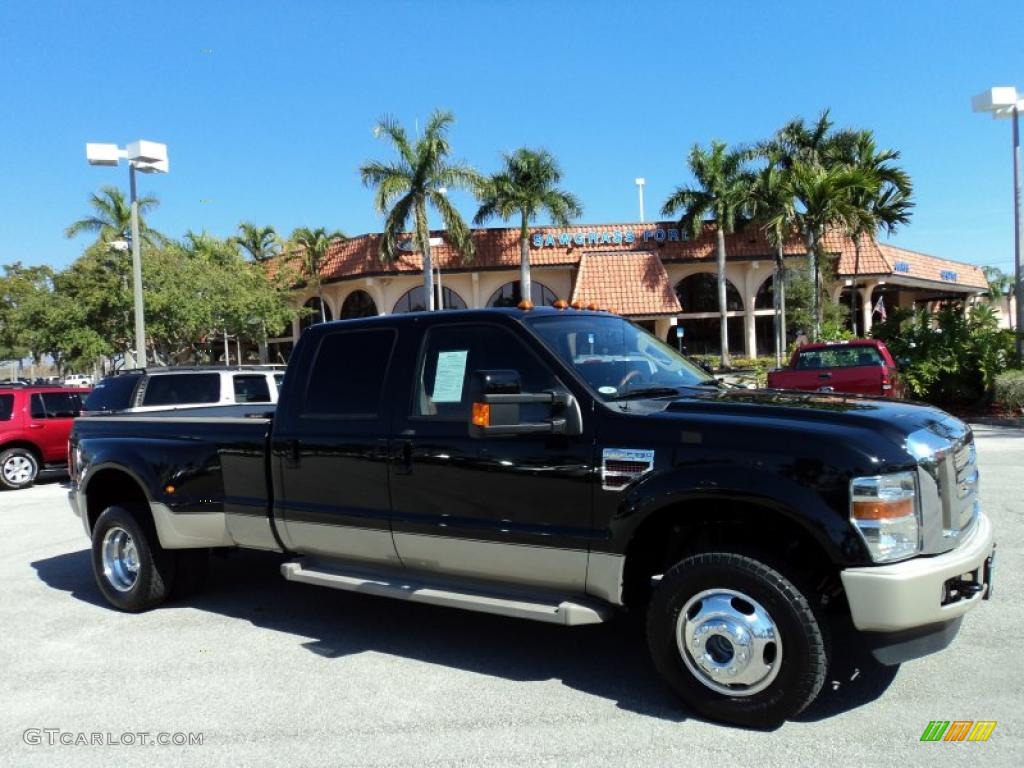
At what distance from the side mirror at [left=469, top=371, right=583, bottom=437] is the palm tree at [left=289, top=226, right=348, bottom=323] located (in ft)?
125

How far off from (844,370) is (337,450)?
39.0 ft

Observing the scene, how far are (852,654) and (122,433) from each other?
199 inches

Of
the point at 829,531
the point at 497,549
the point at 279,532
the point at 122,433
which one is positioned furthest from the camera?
the point at 122,433

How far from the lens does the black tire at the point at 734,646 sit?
350 cm

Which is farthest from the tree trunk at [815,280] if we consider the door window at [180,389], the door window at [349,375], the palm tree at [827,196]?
the door window at [349,375]

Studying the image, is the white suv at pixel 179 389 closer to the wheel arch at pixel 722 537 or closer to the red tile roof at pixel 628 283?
the wheel arch at pixel 722 537

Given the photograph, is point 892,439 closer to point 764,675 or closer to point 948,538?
point 948,538

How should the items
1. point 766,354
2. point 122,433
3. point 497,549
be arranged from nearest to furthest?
point 497,549 < point 122,433 < point 766,354

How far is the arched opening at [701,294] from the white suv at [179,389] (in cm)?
3079

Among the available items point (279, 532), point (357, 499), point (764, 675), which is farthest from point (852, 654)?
point (279, 532)

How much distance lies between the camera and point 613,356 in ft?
14.8

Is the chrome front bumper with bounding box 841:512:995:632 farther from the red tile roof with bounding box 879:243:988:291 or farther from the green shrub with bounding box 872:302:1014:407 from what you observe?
the red tile roof with bounding box 879:243:988:291

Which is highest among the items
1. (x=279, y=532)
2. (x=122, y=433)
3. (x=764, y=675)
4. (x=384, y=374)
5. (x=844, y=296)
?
(x=844, y=296)

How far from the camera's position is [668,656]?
12.5ft
